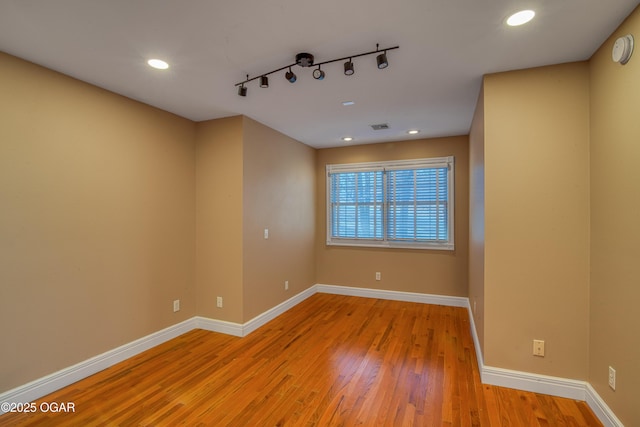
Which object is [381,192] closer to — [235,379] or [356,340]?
[356,340]

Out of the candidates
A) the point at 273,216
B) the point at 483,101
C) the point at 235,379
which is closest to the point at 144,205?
the point at 273,216

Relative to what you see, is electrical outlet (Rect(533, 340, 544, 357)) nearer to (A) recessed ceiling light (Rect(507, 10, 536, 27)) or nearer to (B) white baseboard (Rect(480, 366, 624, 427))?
(B) white baseboard (Rect(480, 366, 624, 427))

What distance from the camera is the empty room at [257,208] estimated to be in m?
1.77

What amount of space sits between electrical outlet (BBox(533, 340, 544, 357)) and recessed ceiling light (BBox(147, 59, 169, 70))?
11.8 feet

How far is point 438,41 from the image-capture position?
6.35 feet

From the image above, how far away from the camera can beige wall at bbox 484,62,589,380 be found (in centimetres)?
217

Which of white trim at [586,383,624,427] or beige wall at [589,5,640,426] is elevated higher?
beige wall at [589,5,640,426]

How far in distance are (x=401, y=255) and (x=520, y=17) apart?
11.6ft

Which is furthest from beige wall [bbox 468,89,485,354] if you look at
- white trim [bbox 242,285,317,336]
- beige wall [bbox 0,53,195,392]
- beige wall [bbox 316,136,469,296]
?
beige wall [bbox 0,53,195,392]

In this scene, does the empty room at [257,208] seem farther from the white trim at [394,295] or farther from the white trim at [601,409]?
the white trim at [394,295]

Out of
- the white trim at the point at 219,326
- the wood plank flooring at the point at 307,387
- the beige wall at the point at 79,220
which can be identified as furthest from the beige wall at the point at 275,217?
the beige wall at the point at 79,220

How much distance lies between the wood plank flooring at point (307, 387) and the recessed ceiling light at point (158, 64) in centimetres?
258

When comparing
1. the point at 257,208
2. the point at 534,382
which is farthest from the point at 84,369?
the point at 534,382

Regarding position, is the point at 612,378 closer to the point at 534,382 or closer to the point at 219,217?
the point at 534,382
